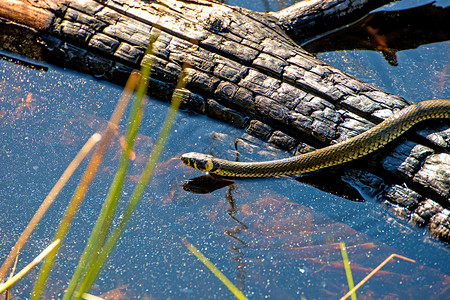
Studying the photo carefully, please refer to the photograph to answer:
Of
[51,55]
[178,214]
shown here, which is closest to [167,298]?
[178,214]

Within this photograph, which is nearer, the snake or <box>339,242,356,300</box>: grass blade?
<box>339,242,356,300</box>: grass blade

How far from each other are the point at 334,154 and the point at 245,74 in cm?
141

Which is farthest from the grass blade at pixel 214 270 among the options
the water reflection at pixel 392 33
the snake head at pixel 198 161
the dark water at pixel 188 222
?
the water reflection at pixel 392 33

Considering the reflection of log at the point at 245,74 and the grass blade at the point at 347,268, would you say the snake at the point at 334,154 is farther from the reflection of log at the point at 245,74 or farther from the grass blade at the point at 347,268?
the grass blade at the point at 347,268

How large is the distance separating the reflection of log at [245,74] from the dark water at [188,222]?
244 millimetres

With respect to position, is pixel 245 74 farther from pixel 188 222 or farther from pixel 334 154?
pixel 188 222

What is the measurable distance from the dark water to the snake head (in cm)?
12

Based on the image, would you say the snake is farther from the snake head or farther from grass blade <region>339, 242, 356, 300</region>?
grass blade <region>339, 242, 356, 300</region>

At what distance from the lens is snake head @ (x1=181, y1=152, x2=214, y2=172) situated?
471cm

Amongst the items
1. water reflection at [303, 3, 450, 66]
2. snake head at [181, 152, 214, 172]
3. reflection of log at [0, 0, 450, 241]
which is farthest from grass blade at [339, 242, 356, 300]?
water reflection at [303, 3, 450, 66]

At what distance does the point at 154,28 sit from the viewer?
5242 mm

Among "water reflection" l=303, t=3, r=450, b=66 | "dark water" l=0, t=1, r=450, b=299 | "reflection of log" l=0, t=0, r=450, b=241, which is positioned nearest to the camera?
"dark water" l=0, t=1, r=450, b=299

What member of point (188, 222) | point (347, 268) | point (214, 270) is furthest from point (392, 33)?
point (214, 270)

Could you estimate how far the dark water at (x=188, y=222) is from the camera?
3.82 metres
